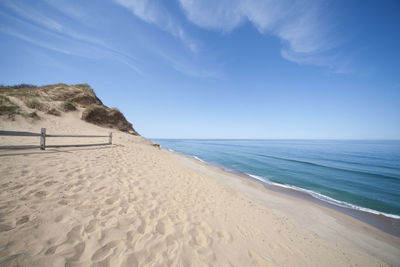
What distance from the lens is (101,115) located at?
20391mm

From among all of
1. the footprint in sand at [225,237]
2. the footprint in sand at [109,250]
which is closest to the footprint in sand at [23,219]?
the footprint in sand at [109,250]

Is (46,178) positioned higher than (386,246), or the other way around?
(46,178)

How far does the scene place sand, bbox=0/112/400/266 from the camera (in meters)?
2.15

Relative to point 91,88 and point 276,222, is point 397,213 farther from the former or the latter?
point 91,88

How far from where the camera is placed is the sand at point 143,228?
2.15 metres

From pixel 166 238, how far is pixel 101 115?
76.4 ft

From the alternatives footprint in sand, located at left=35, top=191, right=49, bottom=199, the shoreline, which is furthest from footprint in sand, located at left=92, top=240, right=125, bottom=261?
the shoreline

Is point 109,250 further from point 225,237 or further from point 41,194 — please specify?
point 41,194

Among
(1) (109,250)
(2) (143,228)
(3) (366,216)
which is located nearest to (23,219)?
(1) (109,250)

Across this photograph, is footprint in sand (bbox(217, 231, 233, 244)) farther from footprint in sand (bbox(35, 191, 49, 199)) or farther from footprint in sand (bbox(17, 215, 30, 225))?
footprint in sand (bbox(35, 191, 49, 199))

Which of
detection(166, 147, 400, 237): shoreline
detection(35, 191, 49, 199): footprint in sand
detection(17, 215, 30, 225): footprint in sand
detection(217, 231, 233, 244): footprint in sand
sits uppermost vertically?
detection(35, 191, 49, 199): footprint in sand

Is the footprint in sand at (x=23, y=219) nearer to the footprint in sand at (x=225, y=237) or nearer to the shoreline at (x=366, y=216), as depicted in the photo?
the footprint in sand at (x=225, y=237)

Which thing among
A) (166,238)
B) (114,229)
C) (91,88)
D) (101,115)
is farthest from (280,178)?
(91,88)

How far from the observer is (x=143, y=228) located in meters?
2.83
